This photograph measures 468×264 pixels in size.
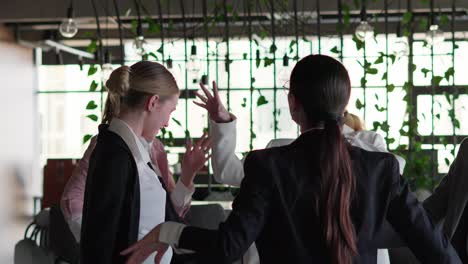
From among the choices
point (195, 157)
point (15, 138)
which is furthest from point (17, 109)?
point (195, 157)

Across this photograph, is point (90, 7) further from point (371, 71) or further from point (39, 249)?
point (39, 249)

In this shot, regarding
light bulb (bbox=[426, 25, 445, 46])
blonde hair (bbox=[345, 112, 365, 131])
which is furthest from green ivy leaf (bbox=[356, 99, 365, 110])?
blonde hair (bbox=[345, 112, 365, 131])

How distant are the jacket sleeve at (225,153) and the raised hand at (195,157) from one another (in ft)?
0.21

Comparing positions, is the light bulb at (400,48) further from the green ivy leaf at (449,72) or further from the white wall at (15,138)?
the white wall at (15,138)

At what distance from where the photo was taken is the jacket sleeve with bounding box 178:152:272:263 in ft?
5.33

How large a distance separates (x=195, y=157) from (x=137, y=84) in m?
0.31

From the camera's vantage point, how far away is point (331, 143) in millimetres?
1688

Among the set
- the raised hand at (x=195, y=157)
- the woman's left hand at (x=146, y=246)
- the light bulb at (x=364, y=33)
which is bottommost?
the woman's left hand at (x=146, y=246)

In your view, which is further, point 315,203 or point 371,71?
point 371,71

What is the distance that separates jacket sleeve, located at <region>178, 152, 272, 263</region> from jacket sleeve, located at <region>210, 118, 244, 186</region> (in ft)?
2.15

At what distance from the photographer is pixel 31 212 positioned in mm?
13750

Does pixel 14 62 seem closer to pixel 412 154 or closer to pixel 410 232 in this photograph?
pixel 412 154

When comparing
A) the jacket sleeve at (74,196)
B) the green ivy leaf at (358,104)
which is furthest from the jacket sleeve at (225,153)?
→ the green ivy leaf at (358,104)

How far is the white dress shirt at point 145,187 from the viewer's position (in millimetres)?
2209
